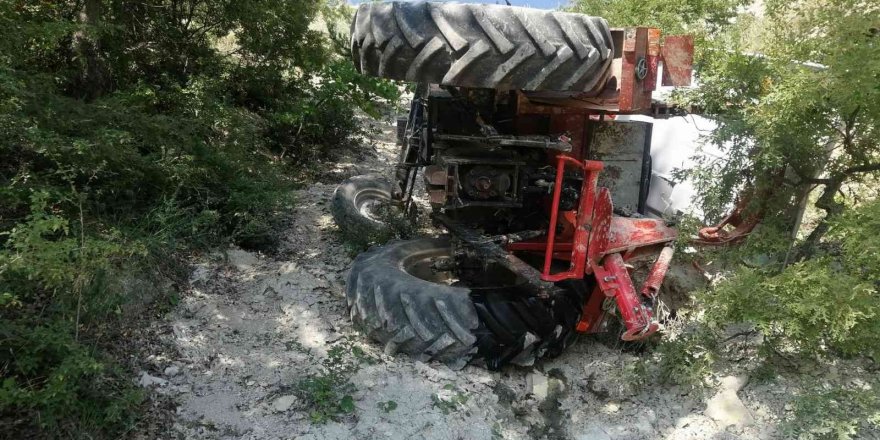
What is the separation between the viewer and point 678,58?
11.0 ft

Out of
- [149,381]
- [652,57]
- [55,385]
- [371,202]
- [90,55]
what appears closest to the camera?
[55,385]

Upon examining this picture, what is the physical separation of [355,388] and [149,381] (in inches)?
41.3

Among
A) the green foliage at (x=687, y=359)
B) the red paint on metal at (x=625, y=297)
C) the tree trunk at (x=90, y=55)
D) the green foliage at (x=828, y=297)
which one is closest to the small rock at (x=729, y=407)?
the green foliage at (x=687, y=359)

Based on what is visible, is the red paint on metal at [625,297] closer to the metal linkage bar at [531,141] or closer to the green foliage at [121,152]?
the metal linkage bar at [531,141]

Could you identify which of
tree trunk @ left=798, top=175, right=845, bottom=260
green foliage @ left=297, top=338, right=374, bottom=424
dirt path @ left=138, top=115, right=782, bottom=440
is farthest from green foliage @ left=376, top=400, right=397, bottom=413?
tree trunk @ left=798, top=175, right=845, bottom=260

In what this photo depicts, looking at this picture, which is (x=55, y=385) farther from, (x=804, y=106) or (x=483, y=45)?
(x=804, y=106)

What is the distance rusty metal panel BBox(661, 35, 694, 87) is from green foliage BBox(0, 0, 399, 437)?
8.68 feet

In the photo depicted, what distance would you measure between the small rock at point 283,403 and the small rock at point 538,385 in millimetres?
1497

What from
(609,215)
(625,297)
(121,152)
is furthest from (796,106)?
(121,152)

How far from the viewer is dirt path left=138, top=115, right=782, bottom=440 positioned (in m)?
2.91

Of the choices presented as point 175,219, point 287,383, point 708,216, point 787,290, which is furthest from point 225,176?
point 787,290

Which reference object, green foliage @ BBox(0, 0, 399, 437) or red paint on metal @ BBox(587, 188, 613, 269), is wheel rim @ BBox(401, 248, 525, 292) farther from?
green foliage @ BBox(0, 0, 399, 437)

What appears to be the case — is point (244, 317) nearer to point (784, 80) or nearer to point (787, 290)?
point (787, 290)

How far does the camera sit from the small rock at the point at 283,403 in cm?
294
